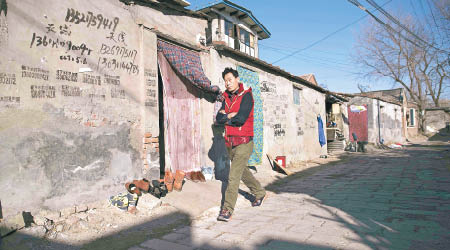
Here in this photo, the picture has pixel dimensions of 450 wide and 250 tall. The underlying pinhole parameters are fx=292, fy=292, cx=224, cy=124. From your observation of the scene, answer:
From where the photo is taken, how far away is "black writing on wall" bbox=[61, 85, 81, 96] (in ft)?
12.3

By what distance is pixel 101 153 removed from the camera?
4188 mm

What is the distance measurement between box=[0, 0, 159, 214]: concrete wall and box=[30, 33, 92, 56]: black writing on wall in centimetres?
1

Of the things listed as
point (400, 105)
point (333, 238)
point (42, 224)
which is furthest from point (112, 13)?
point (400, 105)

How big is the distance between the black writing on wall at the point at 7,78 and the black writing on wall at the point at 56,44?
1.51 ft

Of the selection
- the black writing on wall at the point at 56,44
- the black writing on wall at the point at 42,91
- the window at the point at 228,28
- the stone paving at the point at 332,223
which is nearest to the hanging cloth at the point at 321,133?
the stone paving at the point at 332,223

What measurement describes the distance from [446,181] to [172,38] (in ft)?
19.8

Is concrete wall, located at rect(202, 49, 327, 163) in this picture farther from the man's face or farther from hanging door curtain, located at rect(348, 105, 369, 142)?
hanging door curtain, located at rect(348, 105, 369, 142)

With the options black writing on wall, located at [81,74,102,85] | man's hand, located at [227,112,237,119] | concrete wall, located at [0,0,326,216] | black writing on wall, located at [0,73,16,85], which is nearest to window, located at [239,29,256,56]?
concrete wall, located at [0,0,326,216]

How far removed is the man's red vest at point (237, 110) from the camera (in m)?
3.94

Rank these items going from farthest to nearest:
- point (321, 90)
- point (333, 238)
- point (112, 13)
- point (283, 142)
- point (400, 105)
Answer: point (400, 105), point (321, 90), point (283, 142), point (112, 13), point (333, 238)

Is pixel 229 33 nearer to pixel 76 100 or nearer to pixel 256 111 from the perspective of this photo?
pixel 256 111

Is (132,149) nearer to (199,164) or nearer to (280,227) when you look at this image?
(199,164)

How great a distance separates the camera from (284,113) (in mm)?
10234

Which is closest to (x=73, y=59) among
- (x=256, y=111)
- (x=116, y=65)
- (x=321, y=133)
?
(x=116, y=65)
